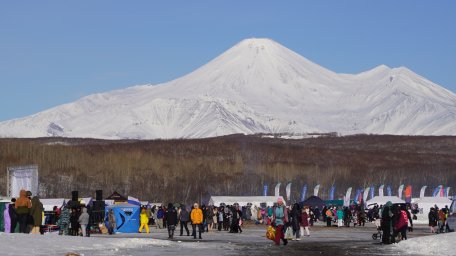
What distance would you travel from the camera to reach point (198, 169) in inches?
6511

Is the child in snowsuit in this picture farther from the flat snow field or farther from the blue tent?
the blue tent

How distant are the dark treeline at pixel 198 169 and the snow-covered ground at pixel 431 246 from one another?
335 ft

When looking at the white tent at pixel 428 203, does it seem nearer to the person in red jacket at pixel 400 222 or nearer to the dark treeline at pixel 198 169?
the person in red jacket at pixel 400 222

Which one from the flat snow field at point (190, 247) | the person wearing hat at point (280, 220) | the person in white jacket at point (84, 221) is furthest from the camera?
the person in white jacket at point (84, 221)

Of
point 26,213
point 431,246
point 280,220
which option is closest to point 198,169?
point 280,220

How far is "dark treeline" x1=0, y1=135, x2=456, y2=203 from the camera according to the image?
148250 millimetres

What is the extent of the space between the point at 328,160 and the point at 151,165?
129 feet

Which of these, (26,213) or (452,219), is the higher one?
(452,219)

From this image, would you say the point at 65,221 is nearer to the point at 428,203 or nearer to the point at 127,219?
the point at 127,219

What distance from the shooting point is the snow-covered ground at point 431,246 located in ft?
98.3

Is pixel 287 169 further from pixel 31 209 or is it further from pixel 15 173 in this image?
pixel 31 209

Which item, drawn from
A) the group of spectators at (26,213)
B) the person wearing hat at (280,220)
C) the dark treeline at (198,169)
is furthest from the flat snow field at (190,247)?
the dark treeline at (198,169)

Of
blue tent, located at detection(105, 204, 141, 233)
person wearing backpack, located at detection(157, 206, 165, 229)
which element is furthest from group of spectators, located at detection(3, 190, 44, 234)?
person wearing backpack, located at detection(157, 206, 165, 229)

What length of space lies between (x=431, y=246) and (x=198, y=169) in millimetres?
134287
